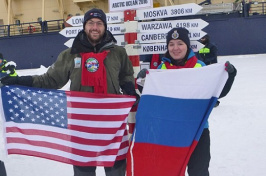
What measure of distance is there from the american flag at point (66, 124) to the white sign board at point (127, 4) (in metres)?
Result: 1.23

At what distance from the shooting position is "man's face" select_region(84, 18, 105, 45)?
2627 mm

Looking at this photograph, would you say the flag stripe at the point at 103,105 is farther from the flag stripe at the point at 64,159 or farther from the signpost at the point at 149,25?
the signpost at the point at 149,25

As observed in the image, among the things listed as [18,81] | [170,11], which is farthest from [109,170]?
[170,11]

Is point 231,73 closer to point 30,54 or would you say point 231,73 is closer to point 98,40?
point 98,40

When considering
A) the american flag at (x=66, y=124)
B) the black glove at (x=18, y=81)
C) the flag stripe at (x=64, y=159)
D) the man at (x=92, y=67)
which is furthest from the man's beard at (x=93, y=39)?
the flag stripe at (x=64, y=159)

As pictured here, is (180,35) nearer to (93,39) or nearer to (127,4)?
(93,39)

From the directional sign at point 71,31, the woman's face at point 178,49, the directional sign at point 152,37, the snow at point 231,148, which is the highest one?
the directional sign at point 71,31

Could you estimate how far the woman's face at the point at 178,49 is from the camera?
2.65 meters

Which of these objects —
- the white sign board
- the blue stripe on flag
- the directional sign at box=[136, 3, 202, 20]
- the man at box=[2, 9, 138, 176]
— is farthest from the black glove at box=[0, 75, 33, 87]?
the directional sign at box=[136, 3, 202, 20]

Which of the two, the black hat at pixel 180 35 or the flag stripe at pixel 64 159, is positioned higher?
the black hat at pixel 180 35

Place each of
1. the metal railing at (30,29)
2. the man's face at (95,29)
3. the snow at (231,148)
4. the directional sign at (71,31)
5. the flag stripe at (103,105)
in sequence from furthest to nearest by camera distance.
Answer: the metal railing at (30,29) < the snow at (231,148) < the directional sign at (71,31) < the flag stripe at (103,105) < the man's face at (95,29)

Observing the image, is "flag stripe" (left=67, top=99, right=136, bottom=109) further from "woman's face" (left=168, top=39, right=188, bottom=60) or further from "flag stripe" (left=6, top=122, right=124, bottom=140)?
"woman's face" (left=168, top=39, right=188, bottom=60)

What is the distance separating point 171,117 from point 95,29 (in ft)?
3.41

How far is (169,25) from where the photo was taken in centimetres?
350
